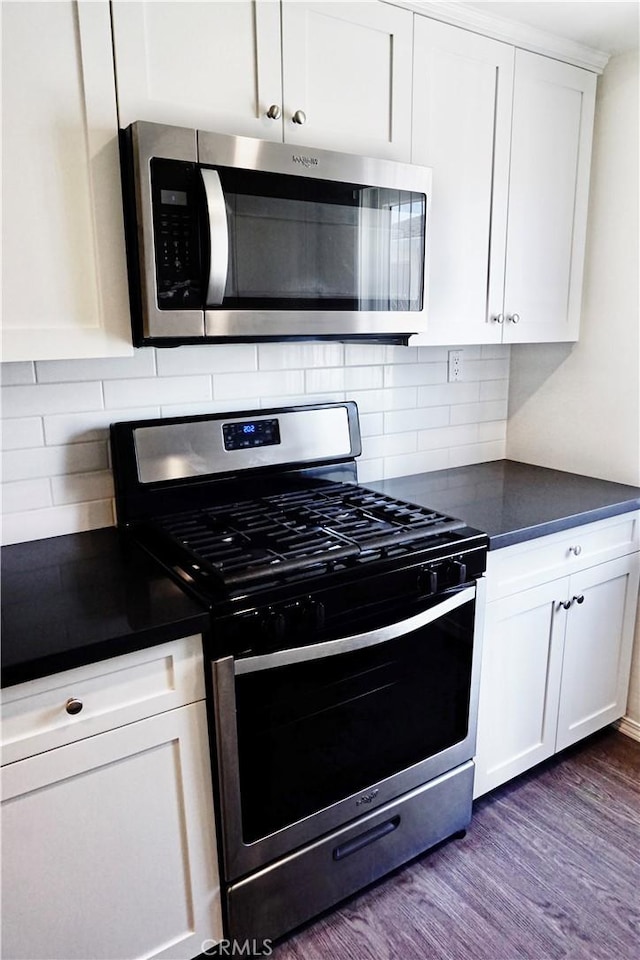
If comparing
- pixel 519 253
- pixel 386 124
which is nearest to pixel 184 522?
pixel 386 124

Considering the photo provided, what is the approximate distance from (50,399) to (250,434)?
0.54m

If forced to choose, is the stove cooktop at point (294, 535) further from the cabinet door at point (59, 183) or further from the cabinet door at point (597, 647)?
the cabinet door at point (597, 647)

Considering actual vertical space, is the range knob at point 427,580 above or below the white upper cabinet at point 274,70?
below

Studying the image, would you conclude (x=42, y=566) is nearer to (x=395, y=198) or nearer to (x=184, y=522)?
(x=184, y=522)

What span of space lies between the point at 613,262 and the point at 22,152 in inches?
71.3

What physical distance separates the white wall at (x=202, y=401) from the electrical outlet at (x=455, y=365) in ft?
0.10

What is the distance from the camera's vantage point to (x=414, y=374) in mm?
2277

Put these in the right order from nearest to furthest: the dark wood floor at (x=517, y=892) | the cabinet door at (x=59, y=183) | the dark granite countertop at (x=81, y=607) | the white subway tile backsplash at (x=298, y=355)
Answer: the dark granite countertop at (x=81, y=607), the cabinet door at (x=59, y=183), the dark wood floor at (x=517, y=892), the white subway tile backsplash at (x=298, y=355)

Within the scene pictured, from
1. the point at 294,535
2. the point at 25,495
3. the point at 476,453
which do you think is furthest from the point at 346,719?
the point at 476,453

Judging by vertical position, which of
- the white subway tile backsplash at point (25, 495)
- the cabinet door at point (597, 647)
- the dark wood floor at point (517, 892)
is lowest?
the dark wood floor at point (517, 892)

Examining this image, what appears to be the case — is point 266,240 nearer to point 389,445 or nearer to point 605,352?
point 389,445

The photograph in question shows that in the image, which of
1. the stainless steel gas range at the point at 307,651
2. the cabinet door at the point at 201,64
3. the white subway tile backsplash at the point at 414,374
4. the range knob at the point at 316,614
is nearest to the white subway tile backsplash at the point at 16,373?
the stainless steel gas range at the point at 307,651

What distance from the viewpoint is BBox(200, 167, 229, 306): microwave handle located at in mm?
1361

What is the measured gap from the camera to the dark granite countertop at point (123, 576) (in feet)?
3.78
